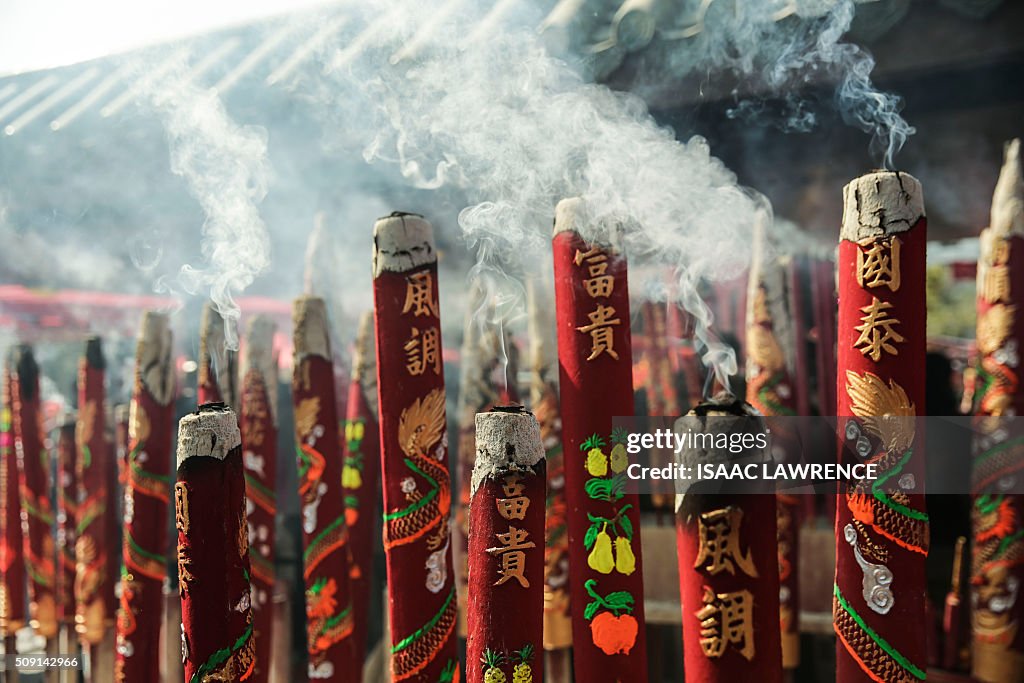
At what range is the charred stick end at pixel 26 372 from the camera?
414 centimetres

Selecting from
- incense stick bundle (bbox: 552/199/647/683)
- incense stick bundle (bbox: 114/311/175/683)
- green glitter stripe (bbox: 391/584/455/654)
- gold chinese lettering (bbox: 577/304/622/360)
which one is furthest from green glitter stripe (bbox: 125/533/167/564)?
gold chinese lettering (bbox: 577/304/622/360)

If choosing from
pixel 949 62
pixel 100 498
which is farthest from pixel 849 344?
pixel 100 498

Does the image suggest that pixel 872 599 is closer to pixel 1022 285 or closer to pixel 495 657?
pixel 495 657

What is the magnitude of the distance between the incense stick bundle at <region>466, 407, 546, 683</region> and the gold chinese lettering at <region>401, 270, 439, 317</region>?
0.59 meters

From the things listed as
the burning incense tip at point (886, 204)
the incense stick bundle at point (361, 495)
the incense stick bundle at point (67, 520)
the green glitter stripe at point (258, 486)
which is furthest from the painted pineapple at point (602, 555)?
the incense stick bundle at point (67, 520)

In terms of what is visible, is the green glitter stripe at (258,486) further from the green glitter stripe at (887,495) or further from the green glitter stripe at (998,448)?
the green glitter stripe at (998,448)

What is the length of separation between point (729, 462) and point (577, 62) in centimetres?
331

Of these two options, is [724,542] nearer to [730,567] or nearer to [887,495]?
[730,567]

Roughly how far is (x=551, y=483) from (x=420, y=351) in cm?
151

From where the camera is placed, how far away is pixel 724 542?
1.75m

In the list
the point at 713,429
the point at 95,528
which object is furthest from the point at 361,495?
the point at 713,429

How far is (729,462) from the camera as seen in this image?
5.64ft

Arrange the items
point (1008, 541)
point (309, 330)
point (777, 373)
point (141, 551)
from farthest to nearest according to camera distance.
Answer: point (777, 373)
point (1008, 541)
point (309, 330)
point (141, 551)

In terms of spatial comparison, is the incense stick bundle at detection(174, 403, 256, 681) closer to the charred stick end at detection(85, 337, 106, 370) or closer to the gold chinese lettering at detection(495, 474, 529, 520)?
the gold chinese lettering at detection(495, 474, 529, 520)
